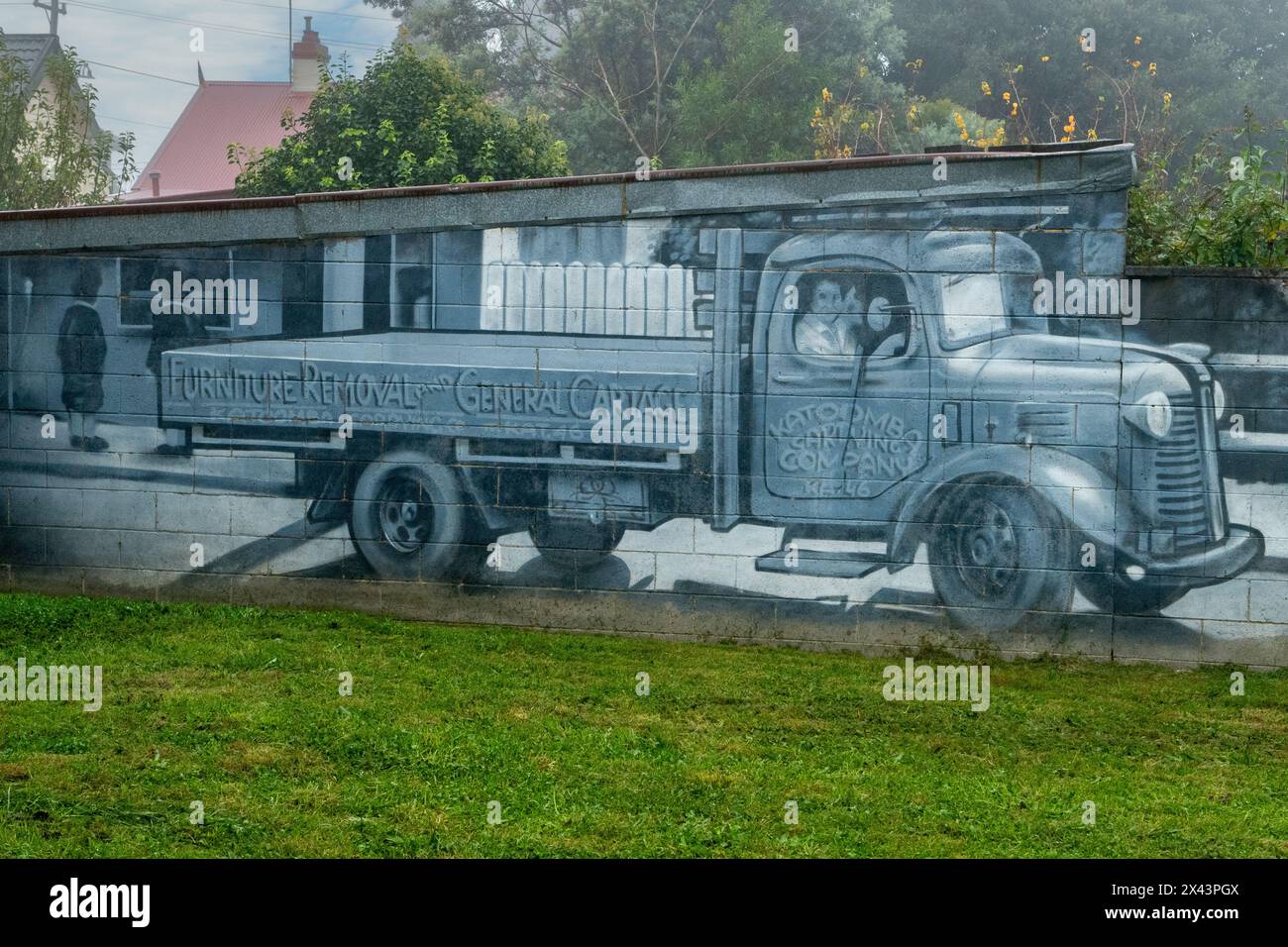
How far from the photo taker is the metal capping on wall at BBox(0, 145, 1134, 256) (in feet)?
24.9

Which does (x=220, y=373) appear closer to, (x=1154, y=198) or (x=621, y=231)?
(x=621, y=231)

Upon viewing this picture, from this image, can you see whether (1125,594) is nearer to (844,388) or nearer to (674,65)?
(844,388)

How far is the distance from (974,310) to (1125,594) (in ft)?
6.31

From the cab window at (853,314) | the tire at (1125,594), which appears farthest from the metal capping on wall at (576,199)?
the tire at (1125,594)

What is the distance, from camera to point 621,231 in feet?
26.1

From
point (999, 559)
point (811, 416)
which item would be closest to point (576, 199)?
point (811, 416)

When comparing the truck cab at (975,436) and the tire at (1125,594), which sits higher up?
the truck cab at (975,436)

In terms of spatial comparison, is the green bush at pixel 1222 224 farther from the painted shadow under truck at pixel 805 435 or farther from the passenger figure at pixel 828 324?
the passenger figure at pixel 828 324

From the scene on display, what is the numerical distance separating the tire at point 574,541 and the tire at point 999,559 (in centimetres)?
201

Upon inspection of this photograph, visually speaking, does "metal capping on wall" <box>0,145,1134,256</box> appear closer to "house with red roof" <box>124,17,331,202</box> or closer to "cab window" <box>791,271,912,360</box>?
"cab window" <box>791,271,912,360</box>

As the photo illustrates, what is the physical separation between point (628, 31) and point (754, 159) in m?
5.42

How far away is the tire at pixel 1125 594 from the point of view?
25.0 feet

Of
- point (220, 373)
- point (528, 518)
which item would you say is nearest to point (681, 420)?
point (528, 518)

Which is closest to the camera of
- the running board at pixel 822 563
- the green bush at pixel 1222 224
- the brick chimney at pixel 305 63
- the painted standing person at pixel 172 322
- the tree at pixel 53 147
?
the green bush at pixel 1222 224
